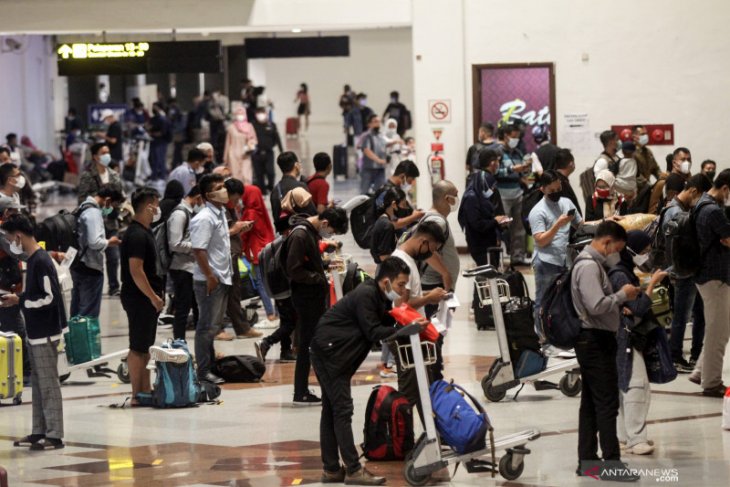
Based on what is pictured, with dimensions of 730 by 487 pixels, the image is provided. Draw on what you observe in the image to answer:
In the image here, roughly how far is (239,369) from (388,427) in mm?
3450

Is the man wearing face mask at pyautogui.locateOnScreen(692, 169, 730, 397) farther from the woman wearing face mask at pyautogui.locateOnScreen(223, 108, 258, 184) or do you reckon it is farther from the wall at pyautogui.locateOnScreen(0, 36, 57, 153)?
the wall at pyautogui.locateOnScreen(0, 36, 57, 153)

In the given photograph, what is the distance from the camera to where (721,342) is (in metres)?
11.1

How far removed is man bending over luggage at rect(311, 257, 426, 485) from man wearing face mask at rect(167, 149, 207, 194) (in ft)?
24.7

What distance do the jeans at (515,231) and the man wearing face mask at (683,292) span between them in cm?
601

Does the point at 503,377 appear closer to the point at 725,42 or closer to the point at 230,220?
the point at 230,220

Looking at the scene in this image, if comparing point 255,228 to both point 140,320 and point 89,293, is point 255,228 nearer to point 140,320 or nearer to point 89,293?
point 89,293

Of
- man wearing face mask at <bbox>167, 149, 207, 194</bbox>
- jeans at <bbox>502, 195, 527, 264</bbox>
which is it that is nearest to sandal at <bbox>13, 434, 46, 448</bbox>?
man wearing face mask at <bbox>167, 149, 207, 194</bbox>

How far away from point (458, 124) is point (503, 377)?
33.5ft

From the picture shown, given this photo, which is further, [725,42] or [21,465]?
[725,42]

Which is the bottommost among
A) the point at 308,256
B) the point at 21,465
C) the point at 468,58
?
the point at 21,465

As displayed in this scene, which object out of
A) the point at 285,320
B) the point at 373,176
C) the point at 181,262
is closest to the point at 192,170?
the point at 181,262

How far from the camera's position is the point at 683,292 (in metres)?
12.0

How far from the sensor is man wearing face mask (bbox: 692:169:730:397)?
430 inches

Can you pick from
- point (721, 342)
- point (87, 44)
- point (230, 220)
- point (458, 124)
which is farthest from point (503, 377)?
point (87, 44)
